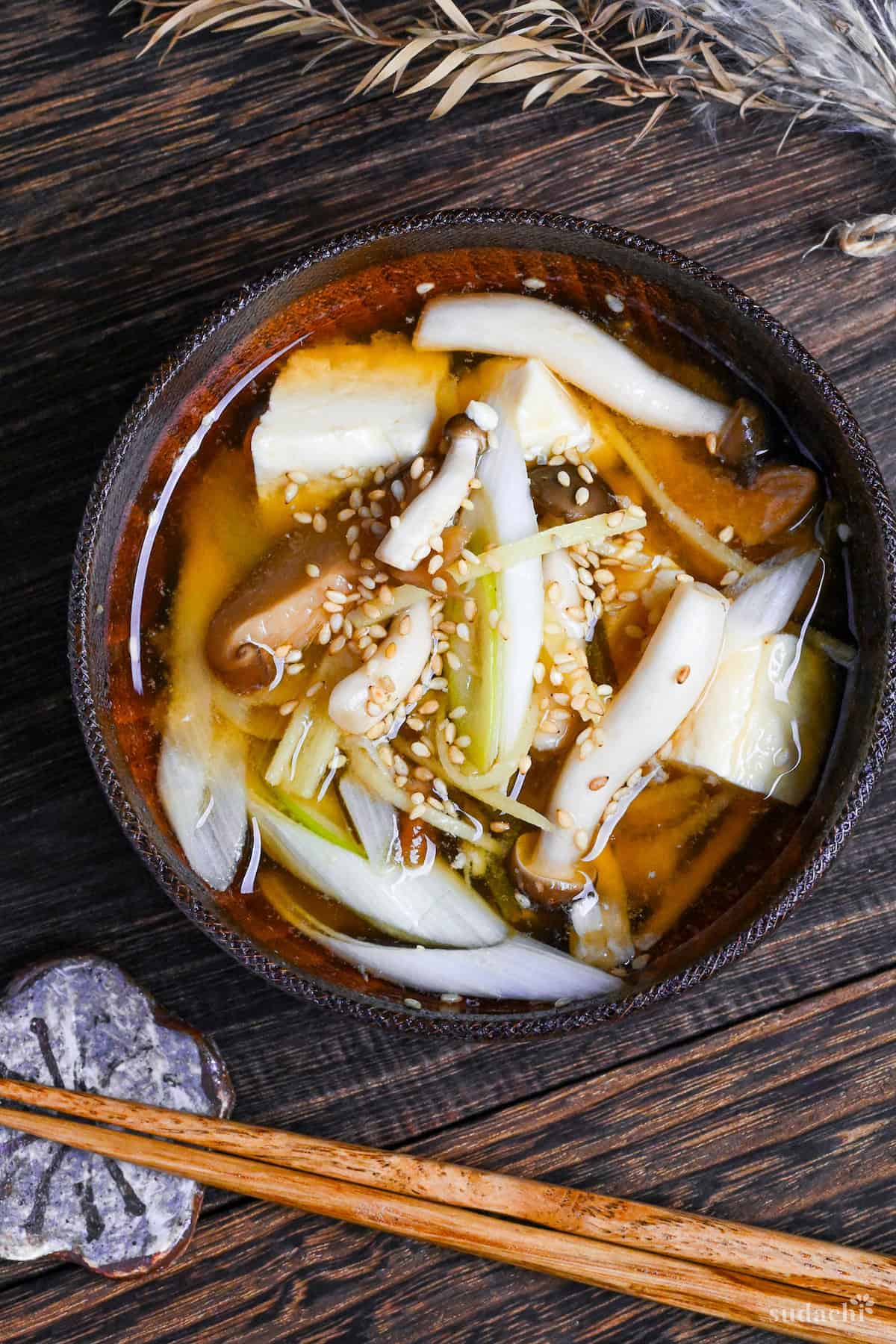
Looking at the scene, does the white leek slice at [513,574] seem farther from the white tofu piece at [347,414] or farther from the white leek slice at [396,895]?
the white leek slice at [396,895]

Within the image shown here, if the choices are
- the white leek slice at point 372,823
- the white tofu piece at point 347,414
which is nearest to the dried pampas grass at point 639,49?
the white tofu piece at point 347,414

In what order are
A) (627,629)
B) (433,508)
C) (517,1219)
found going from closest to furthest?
(433,508), (627,629), (517,1219)

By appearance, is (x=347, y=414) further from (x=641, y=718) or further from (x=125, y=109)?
(x=125, y=109)

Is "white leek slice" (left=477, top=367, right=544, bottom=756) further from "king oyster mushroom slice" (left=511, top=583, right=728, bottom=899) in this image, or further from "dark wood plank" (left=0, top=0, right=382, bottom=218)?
"dark wood plank" (left=0, top=0, right=382, bottom=218)

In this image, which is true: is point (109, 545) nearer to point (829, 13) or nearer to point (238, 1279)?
point (238, 1279)

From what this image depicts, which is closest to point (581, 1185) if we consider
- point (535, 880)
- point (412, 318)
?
point (535, 880)

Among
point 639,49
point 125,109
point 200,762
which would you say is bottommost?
point 200,762

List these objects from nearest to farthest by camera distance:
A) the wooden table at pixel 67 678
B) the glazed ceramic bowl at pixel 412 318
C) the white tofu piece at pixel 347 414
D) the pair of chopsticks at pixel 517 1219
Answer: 1. the glazed ceramic bowl at pixel 412 318
2. the white tofu piece at pixel 347 414
3. the pair of chopsticks at pixel 517 1219
4. the wooden table at pixel 67 678
